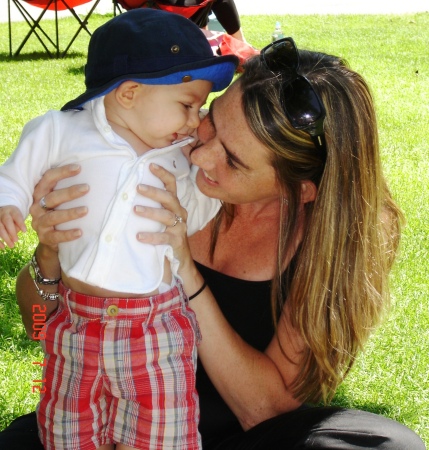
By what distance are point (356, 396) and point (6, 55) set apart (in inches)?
311

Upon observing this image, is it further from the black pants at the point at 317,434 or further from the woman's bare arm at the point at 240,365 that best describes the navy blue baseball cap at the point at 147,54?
the black pants at the point at 317,434

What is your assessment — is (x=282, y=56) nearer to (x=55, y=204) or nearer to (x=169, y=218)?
(x=169, y=218)

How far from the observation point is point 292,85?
7.13 feet

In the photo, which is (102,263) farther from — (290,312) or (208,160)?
(290,312)

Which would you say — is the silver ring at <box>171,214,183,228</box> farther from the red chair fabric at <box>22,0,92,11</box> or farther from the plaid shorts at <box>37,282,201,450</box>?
the red chair fabric at <box>22,0,92,11</box>

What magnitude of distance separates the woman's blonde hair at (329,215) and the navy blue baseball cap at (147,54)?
0.23 m

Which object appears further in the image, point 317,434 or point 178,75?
point 317,434

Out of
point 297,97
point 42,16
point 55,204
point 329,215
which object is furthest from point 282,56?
point 42,16

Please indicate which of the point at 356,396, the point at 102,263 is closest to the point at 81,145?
the point at 102,263

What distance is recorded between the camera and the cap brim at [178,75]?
2.01 meters

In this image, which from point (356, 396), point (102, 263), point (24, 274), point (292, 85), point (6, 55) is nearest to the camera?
point (102, 263)

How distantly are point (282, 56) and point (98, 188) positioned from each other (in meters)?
0.64

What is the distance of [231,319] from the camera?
8.18 ft

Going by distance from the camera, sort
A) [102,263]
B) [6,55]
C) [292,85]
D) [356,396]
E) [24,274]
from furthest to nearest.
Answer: [6,55], [356,396], [24,274], [292,85], [102,263]
